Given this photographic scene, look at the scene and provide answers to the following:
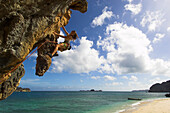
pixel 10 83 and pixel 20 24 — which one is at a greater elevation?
pixel 20 24

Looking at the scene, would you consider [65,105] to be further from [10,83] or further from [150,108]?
[10,83]

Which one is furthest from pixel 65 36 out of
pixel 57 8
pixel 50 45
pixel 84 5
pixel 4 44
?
pixel 4 44

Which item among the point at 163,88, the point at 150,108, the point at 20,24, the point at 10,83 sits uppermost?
the point at 20,24

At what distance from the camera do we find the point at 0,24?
133 inches

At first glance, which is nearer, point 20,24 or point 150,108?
point 20,24

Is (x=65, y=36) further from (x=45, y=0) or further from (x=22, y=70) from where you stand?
(x=45, y=0)

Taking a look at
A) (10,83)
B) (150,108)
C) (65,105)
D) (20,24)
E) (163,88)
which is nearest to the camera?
(20,24)

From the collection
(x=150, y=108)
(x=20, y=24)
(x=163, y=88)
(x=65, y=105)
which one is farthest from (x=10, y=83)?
(x=163, y=88)

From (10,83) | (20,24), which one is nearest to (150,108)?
(10,83)

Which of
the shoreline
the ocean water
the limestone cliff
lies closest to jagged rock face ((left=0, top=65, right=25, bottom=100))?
the limestone cliff

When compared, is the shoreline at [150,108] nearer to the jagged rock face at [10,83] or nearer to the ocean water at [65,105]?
the ocean water at [65,105]

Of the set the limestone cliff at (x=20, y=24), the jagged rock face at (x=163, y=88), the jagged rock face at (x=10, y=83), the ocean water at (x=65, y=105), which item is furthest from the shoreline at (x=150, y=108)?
the jagged rock face at (x=163, y=88)

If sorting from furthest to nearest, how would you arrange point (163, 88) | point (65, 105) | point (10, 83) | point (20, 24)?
point (163, 88), point (65, 105), point (10, 83), point (20, 24)

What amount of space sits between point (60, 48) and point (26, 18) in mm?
6981
